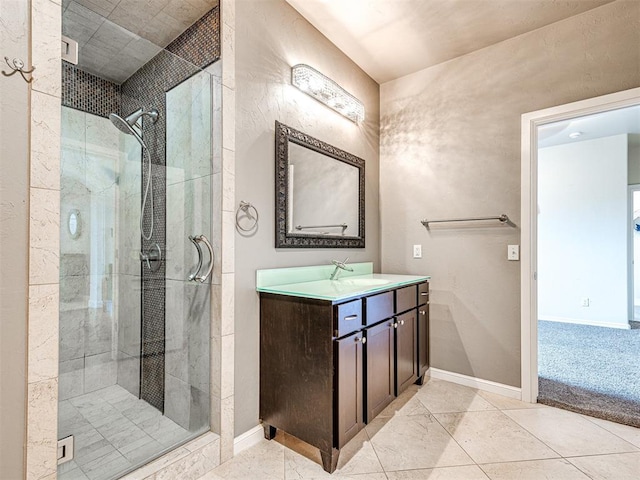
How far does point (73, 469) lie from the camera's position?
4.16 feet

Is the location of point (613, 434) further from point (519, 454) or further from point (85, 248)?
point (85, 248)

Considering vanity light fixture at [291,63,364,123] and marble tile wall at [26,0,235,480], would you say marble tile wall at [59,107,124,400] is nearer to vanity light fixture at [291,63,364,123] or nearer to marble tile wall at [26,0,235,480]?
marble tile wall at [26,0,235,480]

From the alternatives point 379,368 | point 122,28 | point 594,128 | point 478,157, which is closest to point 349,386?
point 379,368

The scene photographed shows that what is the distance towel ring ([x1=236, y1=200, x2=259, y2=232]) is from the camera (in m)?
1.78

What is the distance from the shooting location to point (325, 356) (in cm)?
158

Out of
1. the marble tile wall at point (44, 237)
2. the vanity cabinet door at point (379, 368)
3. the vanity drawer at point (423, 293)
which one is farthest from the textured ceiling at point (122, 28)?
the vanity drawer at point (423, 293)

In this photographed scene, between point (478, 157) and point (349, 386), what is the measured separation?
2000 millimetres

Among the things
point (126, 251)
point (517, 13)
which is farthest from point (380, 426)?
point (517, 13)

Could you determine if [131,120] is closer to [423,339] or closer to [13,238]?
[13,238]

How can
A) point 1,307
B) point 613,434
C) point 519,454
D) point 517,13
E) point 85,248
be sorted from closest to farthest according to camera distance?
point 1,307 → point 85,248 → point 519,454 → point 613,434 → point 517,13

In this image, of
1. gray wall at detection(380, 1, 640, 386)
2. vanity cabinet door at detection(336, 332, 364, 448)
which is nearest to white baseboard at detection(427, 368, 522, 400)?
gray wall at detection(380, 1, 640, 386)

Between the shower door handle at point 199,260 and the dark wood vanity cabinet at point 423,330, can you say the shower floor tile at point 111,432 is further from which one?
the dark wood vanity cabinet at point 423,330

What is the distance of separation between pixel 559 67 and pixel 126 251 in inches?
119

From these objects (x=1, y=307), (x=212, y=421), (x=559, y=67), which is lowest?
(x=212, y=421)
